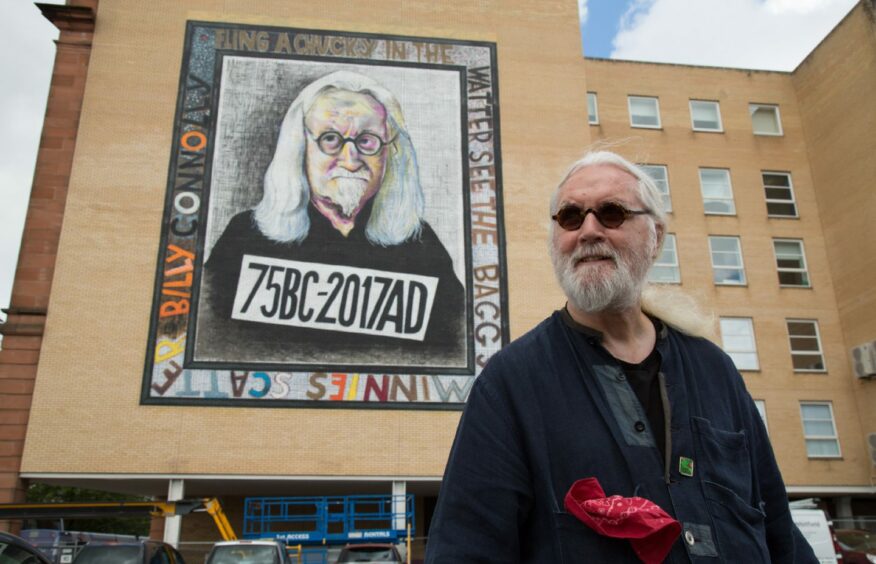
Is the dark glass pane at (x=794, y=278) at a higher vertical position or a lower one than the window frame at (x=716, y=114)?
lower

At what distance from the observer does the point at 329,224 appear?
22.1 meters

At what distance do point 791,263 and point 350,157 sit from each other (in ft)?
58.6

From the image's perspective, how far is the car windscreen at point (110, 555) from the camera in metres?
10.1

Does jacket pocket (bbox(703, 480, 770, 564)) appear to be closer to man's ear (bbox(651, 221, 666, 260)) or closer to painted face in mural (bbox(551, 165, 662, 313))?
painted face in mural (bbox(551, 165, 662, 313))

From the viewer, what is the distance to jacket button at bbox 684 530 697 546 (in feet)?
5.38

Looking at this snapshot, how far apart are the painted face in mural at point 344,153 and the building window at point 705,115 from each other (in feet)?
45.6

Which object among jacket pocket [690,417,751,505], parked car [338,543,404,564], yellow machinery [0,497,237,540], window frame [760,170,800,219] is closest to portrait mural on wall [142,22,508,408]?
yellow machinery [0,497,237,540]

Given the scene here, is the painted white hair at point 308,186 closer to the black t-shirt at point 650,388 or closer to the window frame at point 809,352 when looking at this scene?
the window frame at point 809,352

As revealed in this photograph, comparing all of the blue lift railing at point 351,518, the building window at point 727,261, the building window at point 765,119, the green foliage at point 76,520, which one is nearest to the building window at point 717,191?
the building window at point 727,261

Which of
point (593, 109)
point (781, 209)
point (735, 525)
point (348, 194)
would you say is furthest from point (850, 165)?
point (735, 525)

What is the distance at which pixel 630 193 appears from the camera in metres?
2.14

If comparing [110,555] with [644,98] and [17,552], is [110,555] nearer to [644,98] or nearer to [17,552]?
[17,552]

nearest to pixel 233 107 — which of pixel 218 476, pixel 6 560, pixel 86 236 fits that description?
pixel 86 236

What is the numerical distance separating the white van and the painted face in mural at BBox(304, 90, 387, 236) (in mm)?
14206
